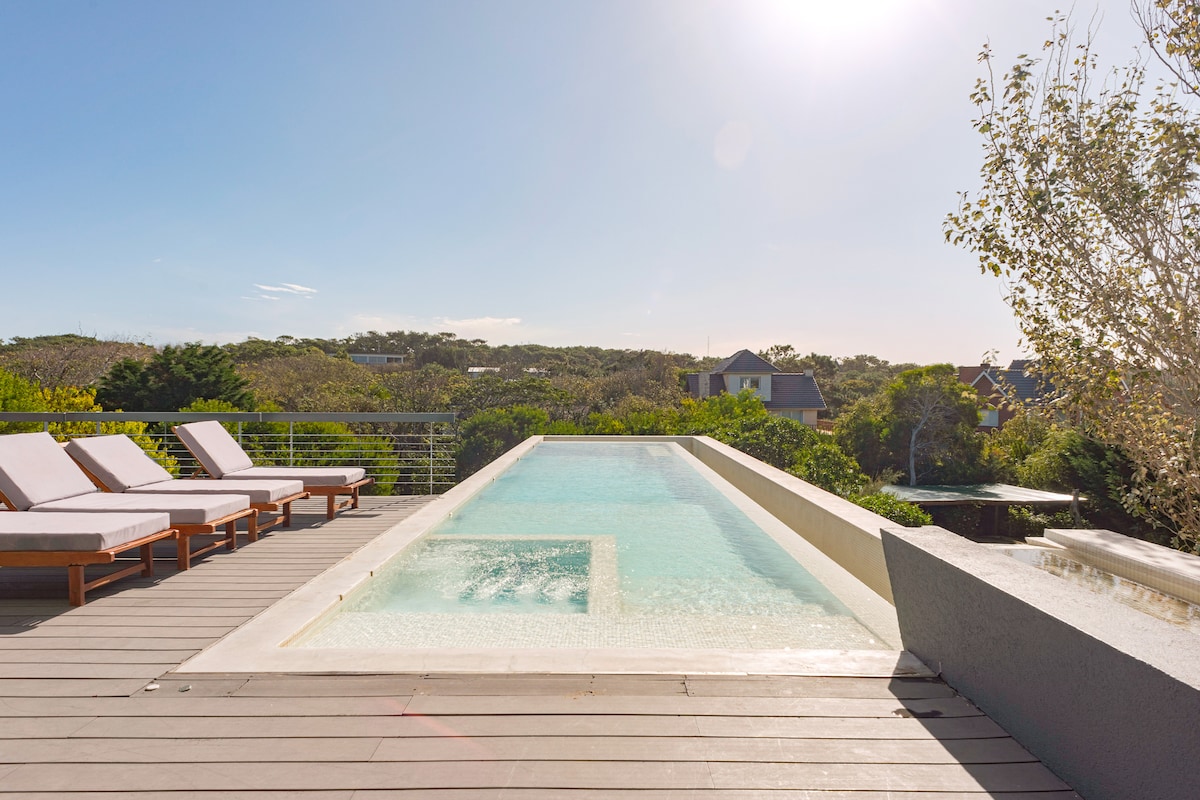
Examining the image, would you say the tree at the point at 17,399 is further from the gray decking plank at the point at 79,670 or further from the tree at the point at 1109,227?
the tree at the point at 1109,227

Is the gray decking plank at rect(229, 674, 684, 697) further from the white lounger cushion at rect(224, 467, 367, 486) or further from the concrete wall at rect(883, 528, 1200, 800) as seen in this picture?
the white lounger cushion at rect(224, 467, 367, 486)

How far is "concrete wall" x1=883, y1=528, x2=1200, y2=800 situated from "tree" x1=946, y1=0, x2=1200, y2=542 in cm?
432

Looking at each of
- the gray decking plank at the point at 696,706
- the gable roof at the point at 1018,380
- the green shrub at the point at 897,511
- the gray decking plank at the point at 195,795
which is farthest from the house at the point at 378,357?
the gray decking plank at the point at 195,795

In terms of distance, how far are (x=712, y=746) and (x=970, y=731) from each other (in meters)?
0.71

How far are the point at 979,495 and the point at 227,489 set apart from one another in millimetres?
18280

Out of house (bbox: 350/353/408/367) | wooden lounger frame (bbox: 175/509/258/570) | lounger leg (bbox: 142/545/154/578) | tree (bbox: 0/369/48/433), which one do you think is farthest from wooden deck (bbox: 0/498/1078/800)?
house (bbox: 350/353/408/367)

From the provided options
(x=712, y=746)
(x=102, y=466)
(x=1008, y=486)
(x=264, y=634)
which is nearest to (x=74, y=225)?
(x=102, y=466)

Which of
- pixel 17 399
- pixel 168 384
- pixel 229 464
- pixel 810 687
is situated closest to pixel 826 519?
pixel 810 687

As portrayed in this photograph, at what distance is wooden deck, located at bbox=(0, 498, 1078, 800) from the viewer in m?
1.51

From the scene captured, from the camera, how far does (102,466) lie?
13.7ft

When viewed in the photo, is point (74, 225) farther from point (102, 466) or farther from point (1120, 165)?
point (1120, 165)

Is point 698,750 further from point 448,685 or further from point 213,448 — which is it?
point 213,448

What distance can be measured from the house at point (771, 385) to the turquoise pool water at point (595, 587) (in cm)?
2337

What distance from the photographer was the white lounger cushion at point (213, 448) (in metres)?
4.97
